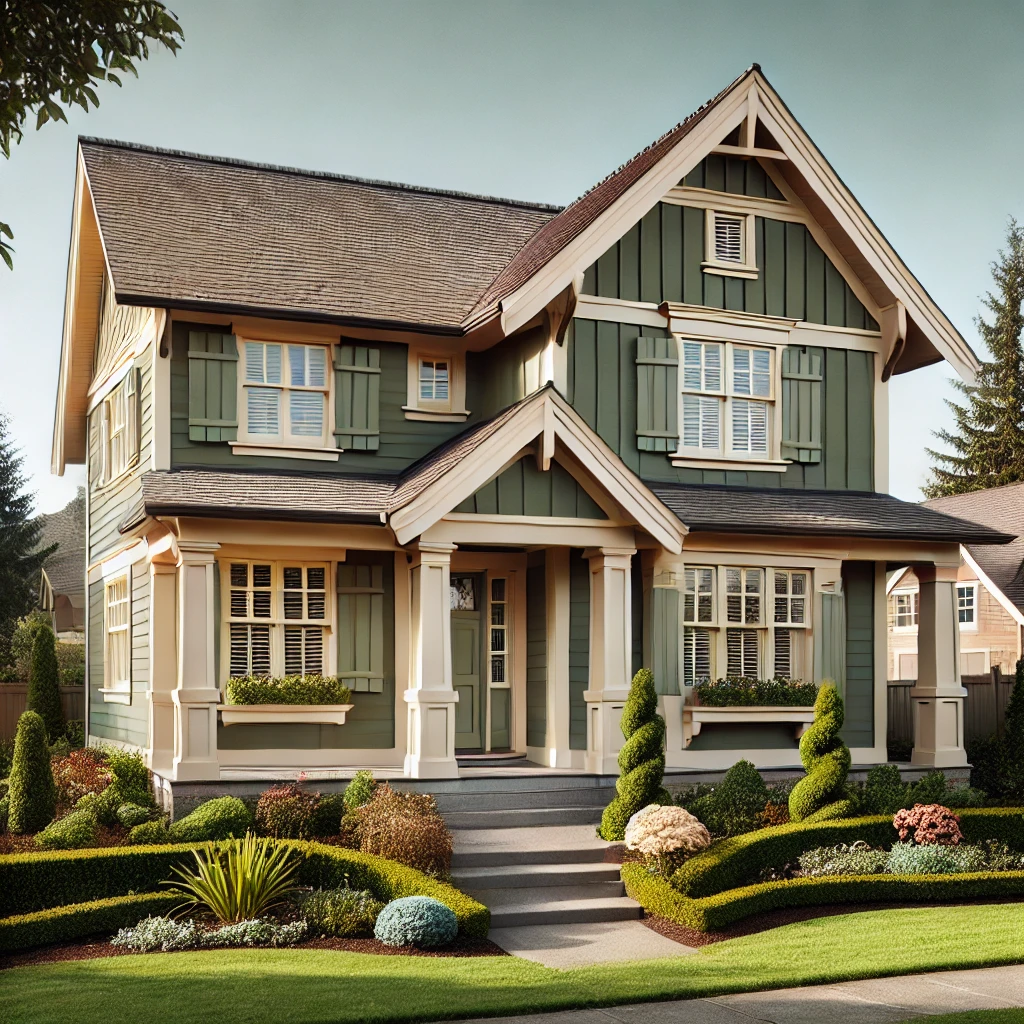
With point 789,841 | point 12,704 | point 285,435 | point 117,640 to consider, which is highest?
point 285,435

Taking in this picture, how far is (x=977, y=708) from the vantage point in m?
21.2

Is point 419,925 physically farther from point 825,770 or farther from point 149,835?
point 825,770

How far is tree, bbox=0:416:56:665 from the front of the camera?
3944 cm

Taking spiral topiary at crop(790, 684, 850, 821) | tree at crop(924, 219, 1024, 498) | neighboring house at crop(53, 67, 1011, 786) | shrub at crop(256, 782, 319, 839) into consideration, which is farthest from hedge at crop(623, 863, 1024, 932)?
tree at crop(924, 219, 1024, 498)

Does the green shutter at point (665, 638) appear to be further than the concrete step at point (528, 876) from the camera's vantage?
Yes

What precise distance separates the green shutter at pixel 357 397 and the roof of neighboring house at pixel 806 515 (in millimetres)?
3962

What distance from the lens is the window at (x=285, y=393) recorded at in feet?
55.3

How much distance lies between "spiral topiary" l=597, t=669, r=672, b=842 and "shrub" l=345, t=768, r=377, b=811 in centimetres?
267

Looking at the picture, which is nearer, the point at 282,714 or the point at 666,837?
the point at 666,837

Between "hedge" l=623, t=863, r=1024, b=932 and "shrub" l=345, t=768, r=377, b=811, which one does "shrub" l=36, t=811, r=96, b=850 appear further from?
"hedge" l=623, t=863, r=1024, b=932

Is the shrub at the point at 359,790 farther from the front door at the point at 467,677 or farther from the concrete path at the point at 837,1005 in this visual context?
the concrete path at the point at 837,1005

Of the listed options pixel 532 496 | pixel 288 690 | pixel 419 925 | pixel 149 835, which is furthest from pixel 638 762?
pixel 149 835

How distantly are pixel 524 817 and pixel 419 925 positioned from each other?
4206 mm

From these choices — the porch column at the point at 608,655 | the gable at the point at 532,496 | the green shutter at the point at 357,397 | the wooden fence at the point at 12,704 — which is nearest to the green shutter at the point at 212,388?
the green shutter at the point at 357,397
